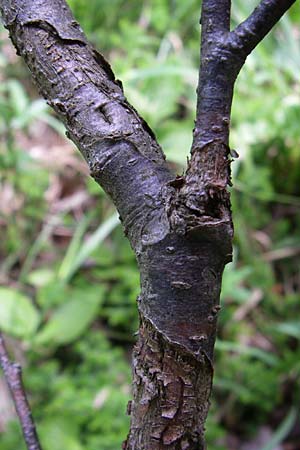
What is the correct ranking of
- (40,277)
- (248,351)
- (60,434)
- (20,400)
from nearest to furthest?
(20,400)
(60,434)
(248,351)
(40,277)

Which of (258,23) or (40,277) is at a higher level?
(40,277)

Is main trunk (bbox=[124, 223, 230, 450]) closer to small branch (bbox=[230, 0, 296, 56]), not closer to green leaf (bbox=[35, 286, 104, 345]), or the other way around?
small branch (bbox=[230, 0, 296, 56])

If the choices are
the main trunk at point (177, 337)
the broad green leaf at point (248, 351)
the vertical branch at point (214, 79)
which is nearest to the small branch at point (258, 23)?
the vertical branch at point (214, 79)

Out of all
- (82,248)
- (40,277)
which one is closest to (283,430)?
(82,248)

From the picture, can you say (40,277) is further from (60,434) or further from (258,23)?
(258,23)

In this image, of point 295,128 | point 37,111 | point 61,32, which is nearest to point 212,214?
point 61,32

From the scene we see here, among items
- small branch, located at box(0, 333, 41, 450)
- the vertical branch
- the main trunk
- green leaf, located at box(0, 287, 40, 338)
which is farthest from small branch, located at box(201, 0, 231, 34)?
green leaf, located at box(0, 287, 40, 338)
